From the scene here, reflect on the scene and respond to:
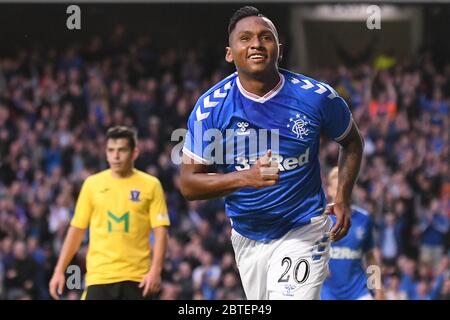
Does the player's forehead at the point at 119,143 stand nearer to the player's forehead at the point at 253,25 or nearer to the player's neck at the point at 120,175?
the player's neck at the point at 120,175

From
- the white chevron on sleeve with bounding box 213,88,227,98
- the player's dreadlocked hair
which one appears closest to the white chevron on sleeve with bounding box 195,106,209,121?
the white chevron on sleeve with bounding box 213,88,227,98

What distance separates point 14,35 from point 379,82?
7844 millimetres

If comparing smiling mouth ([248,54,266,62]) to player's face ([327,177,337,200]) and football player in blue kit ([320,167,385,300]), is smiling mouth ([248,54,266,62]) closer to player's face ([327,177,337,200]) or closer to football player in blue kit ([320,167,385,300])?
player's face ([327,177,337,200])

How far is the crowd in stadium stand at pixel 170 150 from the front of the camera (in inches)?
639

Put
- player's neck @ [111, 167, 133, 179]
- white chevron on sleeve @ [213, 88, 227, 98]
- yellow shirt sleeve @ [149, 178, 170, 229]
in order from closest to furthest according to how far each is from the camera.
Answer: white chevron on sleeve @ [213, 88, 227, 98] → yellow shirt sleeve @ [149, 178, 170, 229] → player's neck @ [111, 167, 133, 179]

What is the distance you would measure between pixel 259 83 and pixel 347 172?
886 mm

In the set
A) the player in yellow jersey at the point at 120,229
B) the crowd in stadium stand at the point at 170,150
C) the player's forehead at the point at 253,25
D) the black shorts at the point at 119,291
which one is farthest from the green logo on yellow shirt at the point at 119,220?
the crowd in stadium stand at the point at 170,150

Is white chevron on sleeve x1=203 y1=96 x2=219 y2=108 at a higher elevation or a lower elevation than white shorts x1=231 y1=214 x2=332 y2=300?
higher

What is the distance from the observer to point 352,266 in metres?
10.3

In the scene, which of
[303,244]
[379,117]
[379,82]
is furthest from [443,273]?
[303,244]

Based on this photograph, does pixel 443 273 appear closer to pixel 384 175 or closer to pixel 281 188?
pixel 384 175

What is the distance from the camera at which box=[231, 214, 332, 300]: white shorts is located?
7.07m

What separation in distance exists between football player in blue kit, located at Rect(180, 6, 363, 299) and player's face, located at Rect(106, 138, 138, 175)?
2.36 metres

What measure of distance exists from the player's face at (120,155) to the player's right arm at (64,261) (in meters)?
0.62
